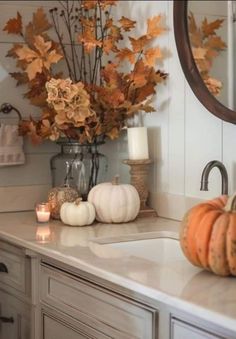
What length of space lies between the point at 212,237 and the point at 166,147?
0.88m

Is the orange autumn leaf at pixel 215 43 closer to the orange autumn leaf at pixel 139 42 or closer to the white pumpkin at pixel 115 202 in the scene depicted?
the orange autumn leaf at pixel 139 42

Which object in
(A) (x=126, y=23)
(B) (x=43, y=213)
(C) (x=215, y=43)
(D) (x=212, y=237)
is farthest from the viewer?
(A) (x=126, y=23)

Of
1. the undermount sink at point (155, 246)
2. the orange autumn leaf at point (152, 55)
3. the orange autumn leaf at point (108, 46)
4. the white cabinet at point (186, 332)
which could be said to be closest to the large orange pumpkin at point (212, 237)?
the white cabinet at point (186, 332)

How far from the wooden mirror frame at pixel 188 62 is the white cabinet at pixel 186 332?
786 millimetres

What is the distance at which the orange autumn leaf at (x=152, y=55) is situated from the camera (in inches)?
88.4

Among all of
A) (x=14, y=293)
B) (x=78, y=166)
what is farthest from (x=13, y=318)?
(x=78, y=166)

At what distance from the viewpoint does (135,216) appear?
7.13 feet

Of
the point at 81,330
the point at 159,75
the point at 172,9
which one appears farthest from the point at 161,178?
the point at 81,330

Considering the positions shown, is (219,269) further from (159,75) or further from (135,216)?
(159,75)

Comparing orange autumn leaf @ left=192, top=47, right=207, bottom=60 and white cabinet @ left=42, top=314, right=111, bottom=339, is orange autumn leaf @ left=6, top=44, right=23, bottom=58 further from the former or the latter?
white cabinet @ left=42, top=314, right=111, bottom=339

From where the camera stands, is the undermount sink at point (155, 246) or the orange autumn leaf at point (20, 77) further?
the orange autumn leaf at point (20, 77)

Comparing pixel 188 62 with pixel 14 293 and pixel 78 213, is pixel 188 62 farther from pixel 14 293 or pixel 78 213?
pixel 14 293

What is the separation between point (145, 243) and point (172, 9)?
823mm

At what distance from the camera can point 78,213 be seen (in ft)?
6.84
